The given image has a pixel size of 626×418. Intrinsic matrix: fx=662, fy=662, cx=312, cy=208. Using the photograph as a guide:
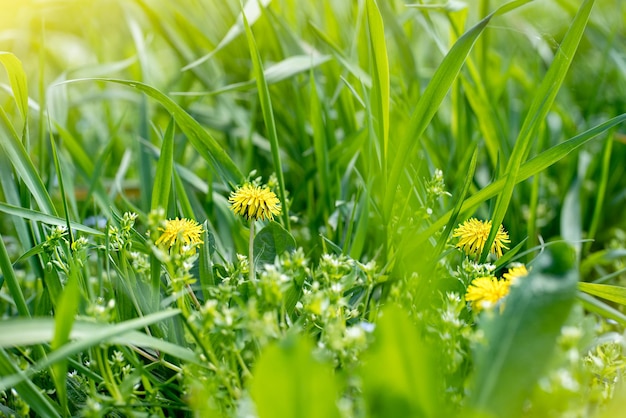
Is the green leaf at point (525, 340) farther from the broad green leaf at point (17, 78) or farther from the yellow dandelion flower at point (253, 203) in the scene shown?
the broad green leaf at point (17, 78)

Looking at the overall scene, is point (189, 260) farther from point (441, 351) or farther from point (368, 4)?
point (368, 4)

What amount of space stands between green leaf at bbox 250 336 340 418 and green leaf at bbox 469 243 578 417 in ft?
0.54

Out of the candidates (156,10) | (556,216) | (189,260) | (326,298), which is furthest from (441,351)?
(156,10)

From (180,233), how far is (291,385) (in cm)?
41

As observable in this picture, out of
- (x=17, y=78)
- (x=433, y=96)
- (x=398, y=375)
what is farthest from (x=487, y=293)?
(x=17, y=78)

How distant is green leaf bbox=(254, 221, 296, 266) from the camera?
1.10m

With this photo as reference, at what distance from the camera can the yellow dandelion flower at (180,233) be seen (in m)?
0.99

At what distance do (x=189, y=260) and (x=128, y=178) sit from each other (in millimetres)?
1419

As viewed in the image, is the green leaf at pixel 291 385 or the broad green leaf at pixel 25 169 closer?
the green leaf at pixel 291 385

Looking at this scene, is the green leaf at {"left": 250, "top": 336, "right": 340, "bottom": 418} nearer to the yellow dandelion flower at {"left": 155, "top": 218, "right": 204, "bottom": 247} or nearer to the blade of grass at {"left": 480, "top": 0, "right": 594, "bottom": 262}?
the yellow dandelion flower at {"left": 155, "top": 218, "right": 204, "bottom": 247}

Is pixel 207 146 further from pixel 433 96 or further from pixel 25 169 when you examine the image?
pixel 433 96

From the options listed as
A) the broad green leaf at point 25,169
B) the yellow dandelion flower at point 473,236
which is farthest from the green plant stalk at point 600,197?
the broad green leaf at point 25,169

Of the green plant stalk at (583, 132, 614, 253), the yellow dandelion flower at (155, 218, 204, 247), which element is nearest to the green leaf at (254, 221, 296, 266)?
the yellow dandelion flower at (155, 218, 204, 247)

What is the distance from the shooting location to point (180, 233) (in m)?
0.98
